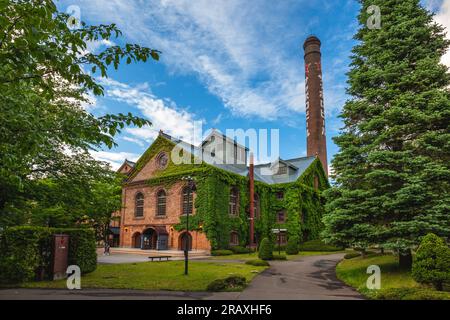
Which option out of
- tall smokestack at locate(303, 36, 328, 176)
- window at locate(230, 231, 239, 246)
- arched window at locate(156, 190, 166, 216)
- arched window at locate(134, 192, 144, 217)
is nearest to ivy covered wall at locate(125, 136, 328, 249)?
window at locate(230, 231, 239, 246)

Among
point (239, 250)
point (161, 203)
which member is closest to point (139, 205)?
point (161, 203)

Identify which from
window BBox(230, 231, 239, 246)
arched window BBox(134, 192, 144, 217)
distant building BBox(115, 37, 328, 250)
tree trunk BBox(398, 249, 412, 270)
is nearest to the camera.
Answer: tree trunk BBox(398, 249, 412, 270)

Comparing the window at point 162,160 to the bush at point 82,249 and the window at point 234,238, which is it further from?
the bush at point 82,249

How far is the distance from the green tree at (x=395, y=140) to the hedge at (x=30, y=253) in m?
11.7

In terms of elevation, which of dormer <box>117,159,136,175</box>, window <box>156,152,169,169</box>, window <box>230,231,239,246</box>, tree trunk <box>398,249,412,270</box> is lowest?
window <box>230,231,239,246</box>

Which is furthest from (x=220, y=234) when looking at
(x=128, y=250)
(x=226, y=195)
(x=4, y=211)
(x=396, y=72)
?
(x=396, y=72)

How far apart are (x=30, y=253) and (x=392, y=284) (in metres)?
14.5

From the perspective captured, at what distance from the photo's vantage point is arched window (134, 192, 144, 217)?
3644 centimetres

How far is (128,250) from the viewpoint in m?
33.3

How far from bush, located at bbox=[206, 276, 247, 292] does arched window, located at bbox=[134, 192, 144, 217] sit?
26.8 m

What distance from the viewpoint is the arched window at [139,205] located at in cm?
3644

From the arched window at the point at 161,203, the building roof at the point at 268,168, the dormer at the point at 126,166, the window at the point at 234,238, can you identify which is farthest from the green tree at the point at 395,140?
the dormer at the point at 126,166

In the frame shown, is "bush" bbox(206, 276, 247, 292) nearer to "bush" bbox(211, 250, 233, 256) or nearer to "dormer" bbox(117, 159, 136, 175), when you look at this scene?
"bush" bbox(211, 250, 233, 256)
